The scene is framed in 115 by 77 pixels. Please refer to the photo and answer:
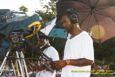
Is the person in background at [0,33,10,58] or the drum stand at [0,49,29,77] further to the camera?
the person in background at [0,33,10,58]

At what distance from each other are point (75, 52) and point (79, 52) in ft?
0.18

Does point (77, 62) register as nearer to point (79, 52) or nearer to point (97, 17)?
point (79, 52)

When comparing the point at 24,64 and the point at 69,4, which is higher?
the point at 69,4

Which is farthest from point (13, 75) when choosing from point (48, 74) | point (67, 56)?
point (67, 56)

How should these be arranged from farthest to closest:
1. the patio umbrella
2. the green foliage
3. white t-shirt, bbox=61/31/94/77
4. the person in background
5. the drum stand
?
the green foliage, the patio umbrella, the person in background, the drum stand, white t-shirt, bbox=61/31/94/77

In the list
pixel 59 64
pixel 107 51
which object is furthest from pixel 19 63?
pixel 107 51

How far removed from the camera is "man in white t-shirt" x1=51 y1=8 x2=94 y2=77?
203 inches

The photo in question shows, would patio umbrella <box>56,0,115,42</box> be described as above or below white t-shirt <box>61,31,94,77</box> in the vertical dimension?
above

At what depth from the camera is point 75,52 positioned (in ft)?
17.1

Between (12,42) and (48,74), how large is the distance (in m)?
0.84

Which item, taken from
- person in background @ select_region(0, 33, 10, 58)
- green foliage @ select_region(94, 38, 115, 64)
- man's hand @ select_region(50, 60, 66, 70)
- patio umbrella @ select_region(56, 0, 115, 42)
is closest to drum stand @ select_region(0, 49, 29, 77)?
person in background @ select_region(0, 33, 10, 58)

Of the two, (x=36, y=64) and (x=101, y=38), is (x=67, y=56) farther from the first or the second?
(x=101, y=38)

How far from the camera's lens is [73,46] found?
5234 millimetres

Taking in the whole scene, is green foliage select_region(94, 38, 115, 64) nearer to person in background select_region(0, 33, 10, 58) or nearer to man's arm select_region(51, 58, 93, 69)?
person in background select_region(0, 33, 10, 58)
